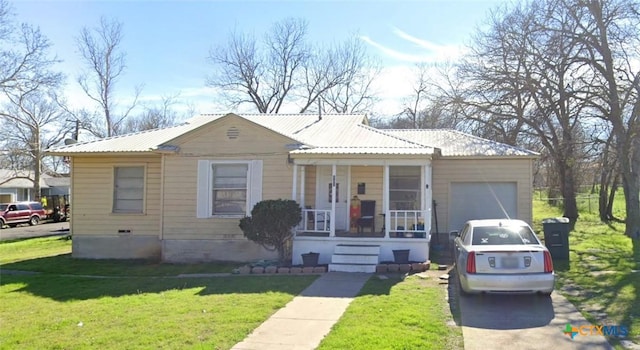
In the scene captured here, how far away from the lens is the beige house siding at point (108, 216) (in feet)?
50.0

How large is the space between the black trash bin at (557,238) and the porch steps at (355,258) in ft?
14.8

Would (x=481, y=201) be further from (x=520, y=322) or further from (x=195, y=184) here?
(x=520, y=322)

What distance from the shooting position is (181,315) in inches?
297

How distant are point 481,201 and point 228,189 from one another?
27.2 ft

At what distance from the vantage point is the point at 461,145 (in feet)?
57.5

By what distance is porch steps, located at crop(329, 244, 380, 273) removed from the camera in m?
11.8

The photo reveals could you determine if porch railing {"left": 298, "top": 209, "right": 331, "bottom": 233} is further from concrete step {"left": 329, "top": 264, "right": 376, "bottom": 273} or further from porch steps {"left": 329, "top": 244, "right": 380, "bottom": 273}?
concrete step {"left": 329, "top": 264, "right": 376, "bottom": 273}

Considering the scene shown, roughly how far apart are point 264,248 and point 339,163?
3.07 metres

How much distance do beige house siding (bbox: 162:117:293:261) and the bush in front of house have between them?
3.47ft

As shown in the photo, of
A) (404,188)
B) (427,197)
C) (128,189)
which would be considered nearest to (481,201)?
(404,188)

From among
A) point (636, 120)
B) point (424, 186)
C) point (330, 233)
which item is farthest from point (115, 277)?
point (636, 120)

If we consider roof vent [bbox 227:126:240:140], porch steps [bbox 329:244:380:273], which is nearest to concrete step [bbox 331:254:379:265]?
porch steps [bbox 329:244:380:273]

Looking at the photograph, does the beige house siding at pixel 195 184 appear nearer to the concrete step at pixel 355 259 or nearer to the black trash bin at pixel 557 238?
the concrete step at pixel 355 259

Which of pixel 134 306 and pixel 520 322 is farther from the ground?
pixel 520 322
